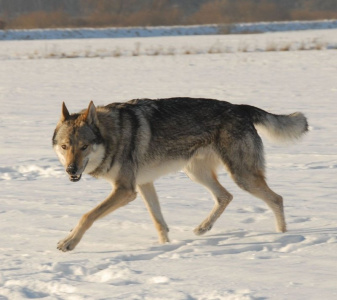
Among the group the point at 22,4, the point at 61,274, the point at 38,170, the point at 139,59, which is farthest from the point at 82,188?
the point at 22,4

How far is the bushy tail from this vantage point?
19.3ft

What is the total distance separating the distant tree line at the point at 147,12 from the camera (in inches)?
2238

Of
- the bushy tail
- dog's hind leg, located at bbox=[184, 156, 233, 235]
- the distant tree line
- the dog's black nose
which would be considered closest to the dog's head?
the dog's black nose

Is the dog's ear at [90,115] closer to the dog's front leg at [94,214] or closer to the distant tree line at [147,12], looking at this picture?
the dog's front leg at [94,214]

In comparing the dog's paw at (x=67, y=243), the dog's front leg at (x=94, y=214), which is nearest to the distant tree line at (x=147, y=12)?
the dog's front leg at (x=94, y=214)

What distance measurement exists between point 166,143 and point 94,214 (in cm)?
83

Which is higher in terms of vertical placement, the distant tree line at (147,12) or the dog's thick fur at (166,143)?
the distant tree line at (147,12)

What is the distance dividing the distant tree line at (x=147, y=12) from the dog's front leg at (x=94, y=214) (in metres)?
47.3

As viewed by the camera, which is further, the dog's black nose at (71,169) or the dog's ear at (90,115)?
the dog's ear at (90,115)

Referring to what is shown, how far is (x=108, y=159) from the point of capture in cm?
536

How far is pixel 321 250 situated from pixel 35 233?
2.20 m

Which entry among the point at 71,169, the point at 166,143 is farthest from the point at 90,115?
the point at 166,143

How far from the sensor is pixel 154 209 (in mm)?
5695

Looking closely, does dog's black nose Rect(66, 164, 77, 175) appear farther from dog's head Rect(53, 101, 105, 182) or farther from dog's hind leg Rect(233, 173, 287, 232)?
dog's hind leg Rect(233, 173, 287, 232)
